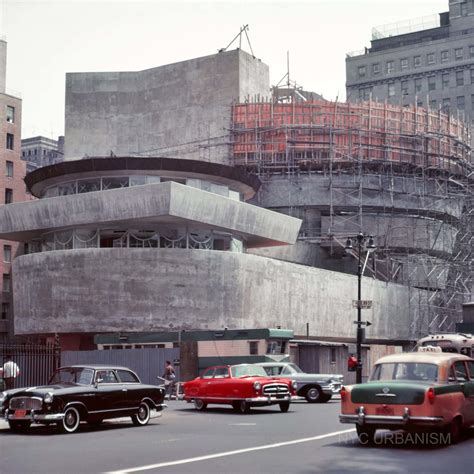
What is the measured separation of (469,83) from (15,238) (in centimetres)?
8213

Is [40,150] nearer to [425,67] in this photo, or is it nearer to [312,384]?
[425,67]

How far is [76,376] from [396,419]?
8966mm

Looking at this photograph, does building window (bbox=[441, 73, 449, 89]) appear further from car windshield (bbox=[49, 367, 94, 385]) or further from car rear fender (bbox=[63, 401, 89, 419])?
car rear fender (bbox=[63, 401, 89, 419])

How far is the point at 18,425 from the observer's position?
2139 centimetres

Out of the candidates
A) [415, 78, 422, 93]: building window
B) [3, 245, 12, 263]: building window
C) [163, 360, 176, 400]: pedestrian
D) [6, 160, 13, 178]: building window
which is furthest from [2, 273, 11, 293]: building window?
[415, 78, 422, 93]: building window

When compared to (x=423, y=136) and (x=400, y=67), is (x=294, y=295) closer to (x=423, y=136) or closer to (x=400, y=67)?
(x=423, y=136)

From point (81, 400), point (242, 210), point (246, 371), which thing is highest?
point (242, 210)

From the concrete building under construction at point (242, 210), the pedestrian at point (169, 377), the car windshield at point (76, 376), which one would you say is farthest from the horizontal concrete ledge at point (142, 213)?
the car windshield at point (76, 376)

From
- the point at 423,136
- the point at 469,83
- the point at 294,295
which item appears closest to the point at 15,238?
the point at 294,295

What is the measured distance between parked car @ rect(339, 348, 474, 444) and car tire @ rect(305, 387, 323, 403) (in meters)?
15.0

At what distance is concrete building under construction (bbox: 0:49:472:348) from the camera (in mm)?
54031

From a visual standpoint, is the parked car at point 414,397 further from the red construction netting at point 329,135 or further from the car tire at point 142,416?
the red construction netting at point 329,135

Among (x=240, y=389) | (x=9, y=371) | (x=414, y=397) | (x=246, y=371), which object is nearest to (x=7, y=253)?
(x=9, y=371)

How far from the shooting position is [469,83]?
12356 centimetres
